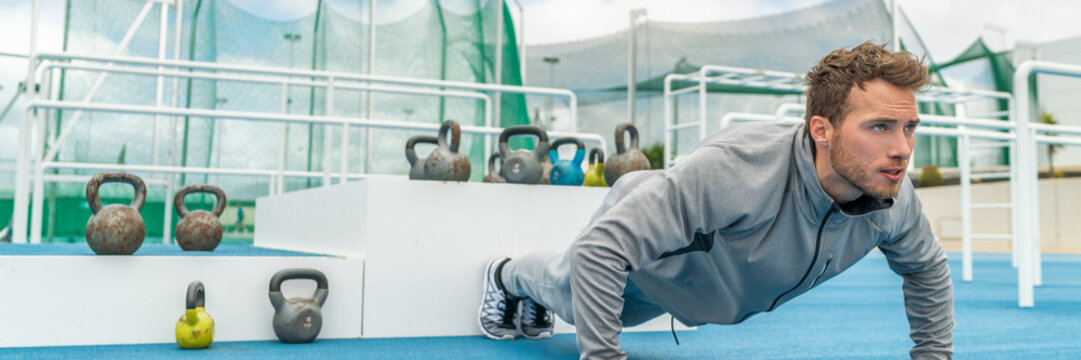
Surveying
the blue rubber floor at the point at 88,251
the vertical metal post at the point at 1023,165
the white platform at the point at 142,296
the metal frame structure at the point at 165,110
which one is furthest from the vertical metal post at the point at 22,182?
the vertical metal post at the point at 1023,165

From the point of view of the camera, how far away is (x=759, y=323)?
2.37 m

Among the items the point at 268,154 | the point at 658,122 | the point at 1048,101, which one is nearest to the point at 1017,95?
the point at 268,154

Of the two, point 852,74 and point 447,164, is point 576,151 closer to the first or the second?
point 447,164

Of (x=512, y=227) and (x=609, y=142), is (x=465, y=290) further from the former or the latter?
(x=609, y=142)

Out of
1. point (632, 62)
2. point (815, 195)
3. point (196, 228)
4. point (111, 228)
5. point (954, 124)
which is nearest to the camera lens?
point (815, 195)

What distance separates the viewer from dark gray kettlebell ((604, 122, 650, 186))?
224 centimetres

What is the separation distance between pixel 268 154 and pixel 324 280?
2937mm

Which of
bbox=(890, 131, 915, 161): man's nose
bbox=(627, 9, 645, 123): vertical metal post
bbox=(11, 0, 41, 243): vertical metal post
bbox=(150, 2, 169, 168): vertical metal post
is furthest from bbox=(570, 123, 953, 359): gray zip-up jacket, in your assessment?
bbox=(627, 9, 645, 123): vertical metal post

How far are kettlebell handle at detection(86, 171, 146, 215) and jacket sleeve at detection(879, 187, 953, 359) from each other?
5.13 ft

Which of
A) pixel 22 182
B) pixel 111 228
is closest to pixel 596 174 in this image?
pixel 111 228

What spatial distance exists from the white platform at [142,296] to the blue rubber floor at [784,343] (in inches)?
1.8

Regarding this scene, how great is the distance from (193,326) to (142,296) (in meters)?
0.19

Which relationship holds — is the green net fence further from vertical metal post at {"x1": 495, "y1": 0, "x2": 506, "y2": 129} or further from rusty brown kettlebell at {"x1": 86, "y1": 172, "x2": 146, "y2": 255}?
rusty brown kettlebell at {"x1": 86, "y1": 172, "x2": 146, "y2": 255}

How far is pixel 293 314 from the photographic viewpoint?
183cm
